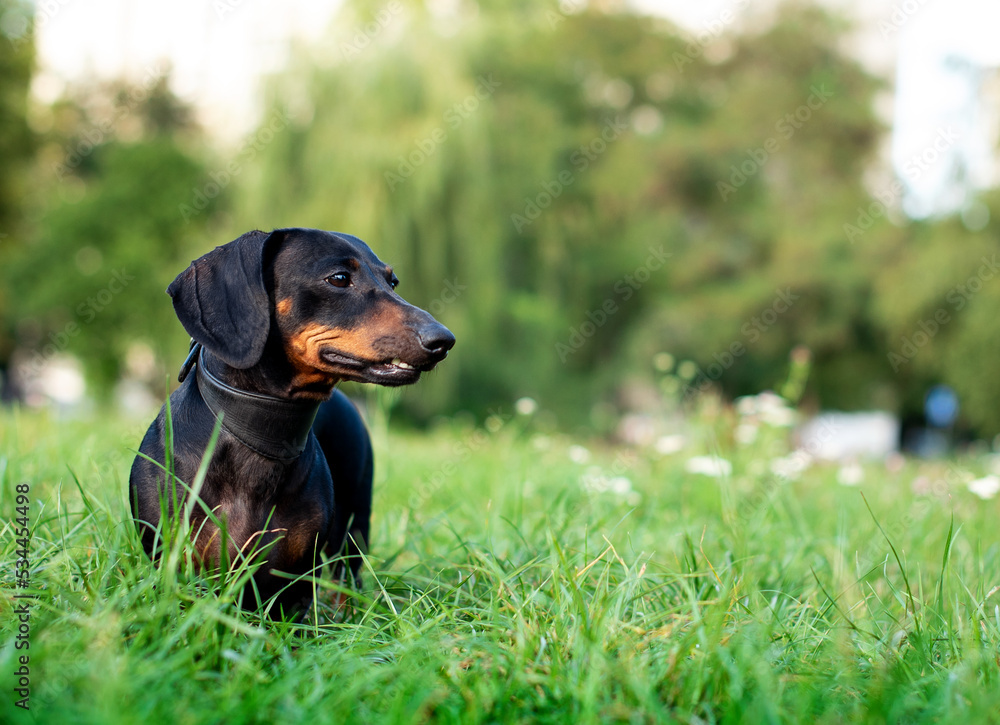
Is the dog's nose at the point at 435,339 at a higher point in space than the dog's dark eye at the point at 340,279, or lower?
lower

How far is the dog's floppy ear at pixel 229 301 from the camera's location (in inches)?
82.6

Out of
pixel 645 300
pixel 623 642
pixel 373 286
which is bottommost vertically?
pixel 645 300

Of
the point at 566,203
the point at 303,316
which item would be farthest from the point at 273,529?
the point at 566,203

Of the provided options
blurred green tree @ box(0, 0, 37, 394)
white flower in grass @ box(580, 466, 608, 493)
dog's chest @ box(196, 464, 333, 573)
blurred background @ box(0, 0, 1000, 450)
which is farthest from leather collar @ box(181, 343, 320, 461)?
blurred green tree @ box(0, 0, 37, 394)

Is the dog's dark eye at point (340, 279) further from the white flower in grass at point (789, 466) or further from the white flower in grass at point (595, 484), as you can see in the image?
the white flower in grass at point (789, 466)

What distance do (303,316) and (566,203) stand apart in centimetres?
1649

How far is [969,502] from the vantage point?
5012mm

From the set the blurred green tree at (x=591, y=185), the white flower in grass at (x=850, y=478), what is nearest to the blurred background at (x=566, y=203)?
the blurred green tree at (x=591, y=185)

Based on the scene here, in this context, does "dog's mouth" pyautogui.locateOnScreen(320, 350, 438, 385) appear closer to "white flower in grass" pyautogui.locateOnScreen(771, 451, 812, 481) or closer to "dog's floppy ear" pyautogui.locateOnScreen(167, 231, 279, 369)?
"dog's floppy ear" pyautogui.locateOnScreen(167, 231, 279, 369)

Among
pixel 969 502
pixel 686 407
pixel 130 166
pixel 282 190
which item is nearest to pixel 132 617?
pixel 969 502

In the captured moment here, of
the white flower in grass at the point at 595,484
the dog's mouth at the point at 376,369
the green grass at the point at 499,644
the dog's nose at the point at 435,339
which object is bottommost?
the white flower in grass at the point at 595,484

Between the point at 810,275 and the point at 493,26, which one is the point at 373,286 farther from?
the point at 810,275

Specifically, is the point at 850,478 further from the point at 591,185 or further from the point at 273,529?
the point at 591,185

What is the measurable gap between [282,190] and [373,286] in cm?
1249
